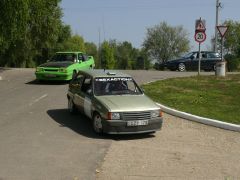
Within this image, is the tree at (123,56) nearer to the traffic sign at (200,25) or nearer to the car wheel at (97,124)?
the traffic sign at (200,25)

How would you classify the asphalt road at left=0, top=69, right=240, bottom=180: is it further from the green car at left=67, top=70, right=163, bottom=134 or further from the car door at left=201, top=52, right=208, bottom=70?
the car door at left=201, top=52, right=208, bottom=70

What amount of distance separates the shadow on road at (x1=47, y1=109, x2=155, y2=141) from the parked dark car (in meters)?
19.9

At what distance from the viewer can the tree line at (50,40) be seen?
23219mm

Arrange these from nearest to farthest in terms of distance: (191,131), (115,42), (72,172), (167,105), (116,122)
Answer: (72,172) → (116,122) → (191,131) → (167,105) → (115,42)

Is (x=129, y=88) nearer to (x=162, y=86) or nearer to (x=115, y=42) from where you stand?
(x=162, y=86)

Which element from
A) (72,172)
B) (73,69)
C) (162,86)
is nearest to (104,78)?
(72,172)

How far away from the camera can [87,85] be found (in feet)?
39.2

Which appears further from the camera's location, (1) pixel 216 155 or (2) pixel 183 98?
(2) pixel 183 98

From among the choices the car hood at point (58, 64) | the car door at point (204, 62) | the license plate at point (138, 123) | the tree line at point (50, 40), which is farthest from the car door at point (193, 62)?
the license plate at point (138, 123)

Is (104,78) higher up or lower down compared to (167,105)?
higher up

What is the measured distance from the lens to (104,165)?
805cm

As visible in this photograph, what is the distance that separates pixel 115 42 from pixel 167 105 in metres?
114

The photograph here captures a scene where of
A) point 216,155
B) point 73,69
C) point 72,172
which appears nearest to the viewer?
point 72,172

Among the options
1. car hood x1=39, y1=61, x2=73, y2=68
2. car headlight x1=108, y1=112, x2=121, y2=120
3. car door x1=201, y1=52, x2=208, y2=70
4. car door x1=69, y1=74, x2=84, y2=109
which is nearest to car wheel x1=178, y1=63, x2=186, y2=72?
car door x1=201, y1=52, x2=208, y2=70
